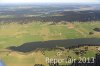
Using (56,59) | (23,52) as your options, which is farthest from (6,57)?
(56,59)

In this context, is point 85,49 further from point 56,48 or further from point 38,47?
point 38,47

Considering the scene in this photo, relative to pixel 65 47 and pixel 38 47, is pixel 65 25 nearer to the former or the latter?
pixel 65 47

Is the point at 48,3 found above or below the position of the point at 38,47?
above

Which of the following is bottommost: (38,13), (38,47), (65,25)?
(38,47)

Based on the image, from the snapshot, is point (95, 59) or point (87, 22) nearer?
point (95, 59)

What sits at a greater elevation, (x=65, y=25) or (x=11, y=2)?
(x=11, y=2)

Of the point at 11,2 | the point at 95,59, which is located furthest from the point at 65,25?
the point at 11,2
